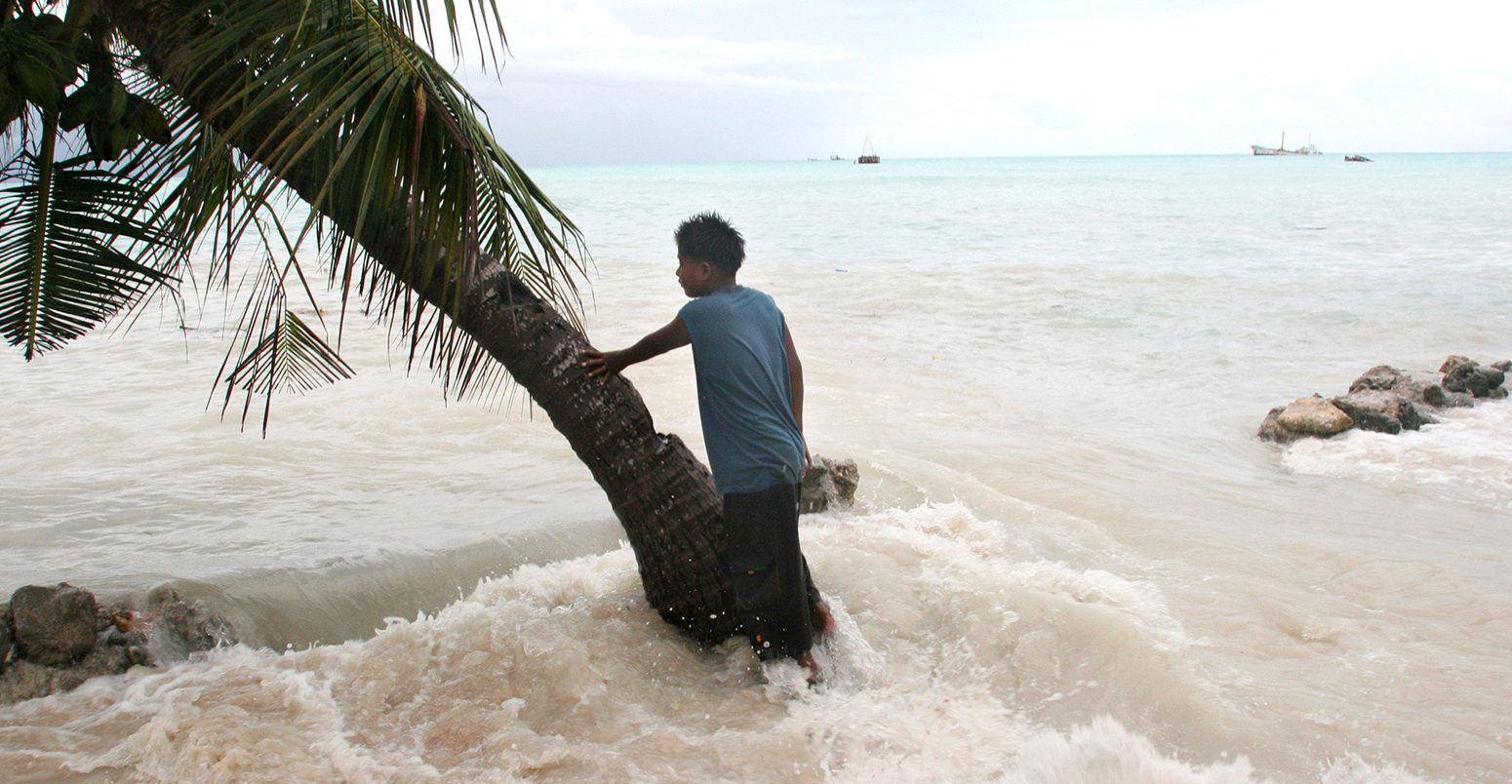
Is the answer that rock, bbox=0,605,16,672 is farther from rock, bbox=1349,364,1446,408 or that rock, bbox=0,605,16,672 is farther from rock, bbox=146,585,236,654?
rock, bbox=1349,364,1446,408

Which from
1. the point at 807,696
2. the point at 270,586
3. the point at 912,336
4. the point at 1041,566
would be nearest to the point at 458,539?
the point at 270,586

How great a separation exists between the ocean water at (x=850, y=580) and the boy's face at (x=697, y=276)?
59.5 inches

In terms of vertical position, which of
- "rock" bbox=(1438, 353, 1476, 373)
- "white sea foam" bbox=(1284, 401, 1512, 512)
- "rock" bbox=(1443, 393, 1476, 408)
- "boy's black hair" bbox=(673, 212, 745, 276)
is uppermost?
"boy's black hair" bbox=(673, 212, 745, 276)

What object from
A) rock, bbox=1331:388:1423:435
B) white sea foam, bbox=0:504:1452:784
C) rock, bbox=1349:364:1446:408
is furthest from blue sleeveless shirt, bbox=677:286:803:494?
rock, bbox=1349:364:1446:408

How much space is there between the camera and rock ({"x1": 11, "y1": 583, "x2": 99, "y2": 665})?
3795 millimetres

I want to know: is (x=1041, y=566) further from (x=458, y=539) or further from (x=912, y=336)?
(x=912, y=336)

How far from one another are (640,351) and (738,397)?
0.42 m

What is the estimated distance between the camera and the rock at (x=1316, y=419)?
7.82 metres

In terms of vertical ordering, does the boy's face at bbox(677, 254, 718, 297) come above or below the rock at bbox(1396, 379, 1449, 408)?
above

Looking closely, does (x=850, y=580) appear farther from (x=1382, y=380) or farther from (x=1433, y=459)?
(x=1382, y=380)

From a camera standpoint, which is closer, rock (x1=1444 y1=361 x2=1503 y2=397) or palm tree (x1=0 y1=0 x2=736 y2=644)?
palm tree (x1=0 y1=0 x2=736 y2=644)

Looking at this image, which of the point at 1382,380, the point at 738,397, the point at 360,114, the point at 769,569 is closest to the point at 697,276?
the point at 738,397

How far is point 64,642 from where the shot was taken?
12.5 feet

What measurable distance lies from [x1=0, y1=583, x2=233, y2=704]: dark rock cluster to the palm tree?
1029 millimetres
